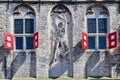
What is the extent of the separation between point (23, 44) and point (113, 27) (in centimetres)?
433

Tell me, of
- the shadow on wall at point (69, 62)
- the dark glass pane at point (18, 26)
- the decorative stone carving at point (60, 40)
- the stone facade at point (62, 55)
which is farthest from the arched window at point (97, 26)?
the dark glass pane at point (18, 26)

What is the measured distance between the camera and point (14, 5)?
2125 centimetres

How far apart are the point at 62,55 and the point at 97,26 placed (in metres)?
2.17

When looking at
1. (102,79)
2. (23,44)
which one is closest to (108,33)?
(102,79)

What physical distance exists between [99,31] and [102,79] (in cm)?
229

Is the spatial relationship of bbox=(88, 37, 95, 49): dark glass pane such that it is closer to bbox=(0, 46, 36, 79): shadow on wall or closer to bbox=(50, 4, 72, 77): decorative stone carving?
bbox=(50, 4, 72, 77): decorative stone carving

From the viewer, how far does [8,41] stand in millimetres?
20719

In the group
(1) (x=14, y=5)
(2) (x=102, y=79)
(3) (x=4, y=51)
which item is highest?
(1) (x=14, y=5)

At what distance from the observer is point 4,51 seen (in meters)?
21.0

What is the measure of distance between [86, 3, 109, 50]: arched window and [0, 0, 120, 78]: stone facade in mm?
209

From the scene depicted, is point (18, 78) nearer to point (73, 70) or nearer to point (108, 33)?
point (73, 70)

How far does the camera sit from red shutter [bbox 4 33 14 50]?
67.5ft

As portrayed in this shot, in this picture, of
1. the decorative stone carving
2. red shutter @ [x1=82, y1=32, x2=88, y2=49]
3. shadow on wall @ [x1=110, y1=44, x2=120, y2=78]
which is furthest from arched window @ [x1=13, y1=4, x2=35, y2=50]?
shadow on wall @ [x1=110, y1=44, x2=120, y2=78]

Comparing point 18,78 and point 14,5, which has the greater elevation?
point 14,5
